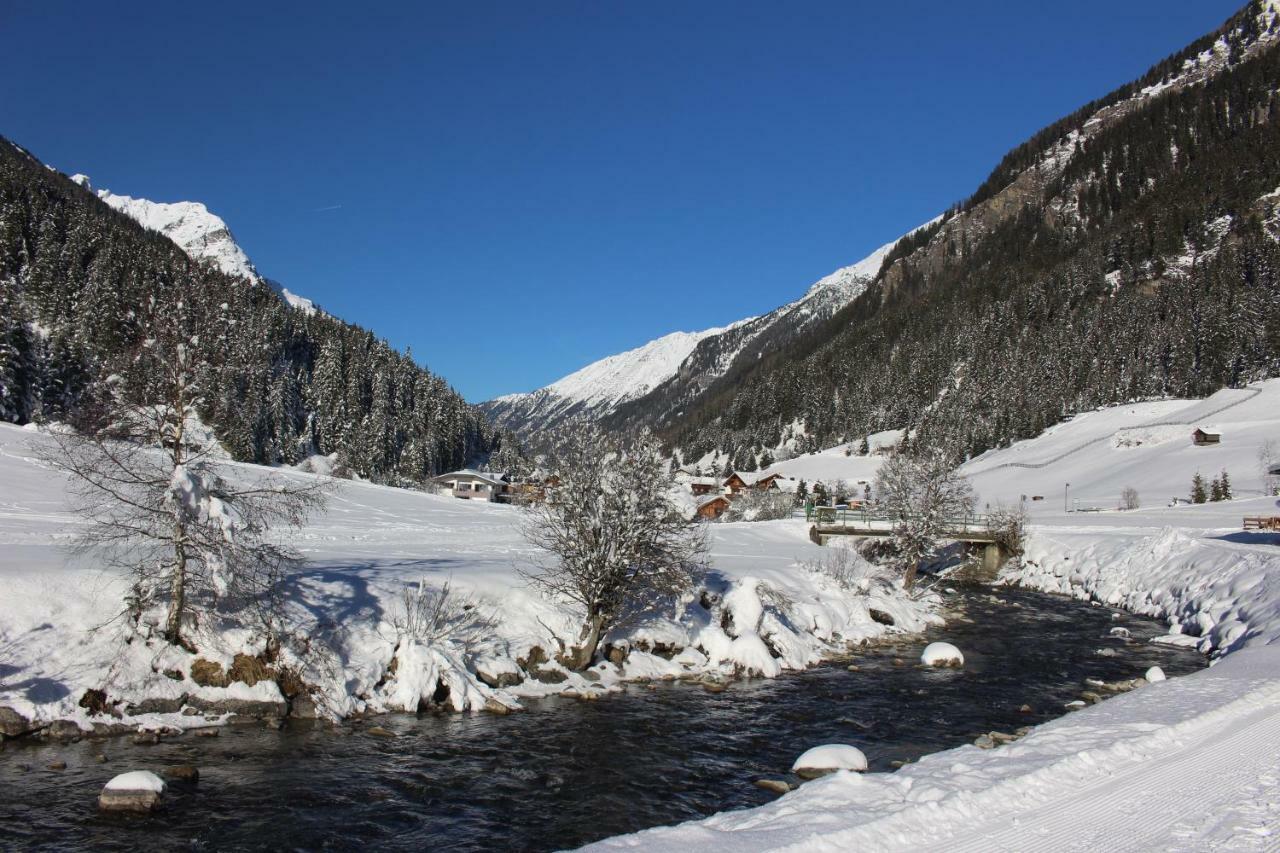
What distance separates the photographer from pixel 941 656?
26750mm

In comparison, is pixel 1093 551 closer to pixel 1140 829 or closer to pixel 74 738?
pixel 1140 829

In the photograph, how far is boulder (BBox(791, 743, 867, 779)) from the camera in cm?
1522

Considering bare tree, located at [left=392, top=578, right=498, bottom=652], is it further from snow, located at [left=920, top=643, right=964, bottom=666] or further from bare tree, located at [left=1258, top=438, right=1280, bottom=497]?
bare tree, located at [left=1258, top=438, right=1280, bottom=497]

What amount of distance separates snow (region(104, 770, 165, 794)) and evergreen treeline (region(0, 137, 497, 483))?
47.2 meters

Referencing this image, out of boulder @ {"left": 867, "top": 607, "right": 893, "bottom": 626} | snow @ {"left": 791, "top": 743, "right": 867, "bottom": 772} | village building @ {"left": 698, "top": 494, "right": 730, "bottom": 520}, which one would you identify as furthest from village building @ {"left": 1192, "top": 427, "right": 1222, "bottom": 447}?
snow @ {"left": 791, "top": 743, "right": 867, "bottom": 772}

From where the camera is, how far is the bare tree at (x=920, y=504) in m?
43.1

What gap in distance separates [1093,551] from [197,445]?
5087cm

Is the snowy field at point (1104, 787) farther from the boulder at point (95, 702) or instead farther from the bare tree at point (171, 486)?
the bare tree at point (171, 486)

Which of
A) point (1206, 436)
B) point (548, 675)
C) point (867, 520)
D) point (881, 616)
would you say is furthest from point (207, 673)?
point (1206, 436)

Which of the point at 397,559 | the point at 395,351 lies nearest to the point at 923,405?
the point at 395,351

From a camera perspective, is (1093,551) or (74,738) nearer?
(74,738)

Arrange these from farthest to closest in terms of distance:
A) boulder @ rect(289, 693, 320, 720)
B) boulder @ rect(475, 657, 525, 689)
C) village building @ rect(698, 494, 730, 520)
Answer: village building @ rect(698, 494, 730, 520) < boulder @ rect(475, 657, 525, 689) < boulder @ rect(289, 693, 320, 720)

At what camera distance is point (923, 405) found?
159 meters

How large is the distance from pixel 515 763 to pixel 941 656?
17.3 m
